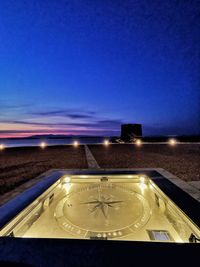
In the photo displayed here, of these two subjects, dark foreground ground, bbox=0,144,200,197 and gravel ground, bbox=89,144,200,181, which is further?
gravel ground, bbox=89,144,200,181

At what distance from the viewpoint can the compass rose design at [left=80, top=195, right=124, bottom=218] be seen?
222 cm

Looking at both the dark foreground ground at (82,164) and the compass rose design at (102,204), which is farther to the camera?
the dark foreground ground at (82,164)

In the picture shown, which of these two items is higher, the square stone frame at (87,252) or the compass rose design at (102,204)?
the square stone frame at (87,252)

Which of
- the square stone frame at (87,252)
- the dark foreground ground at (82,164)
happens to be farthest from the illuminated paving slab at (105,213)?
the dark foreground ground at (82,164)

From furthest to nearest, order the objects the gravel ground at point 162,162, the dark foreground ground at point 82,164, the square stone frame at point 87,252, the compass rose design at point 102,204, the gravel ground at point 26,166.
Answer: the gravel ground at point 162,162 → the dark foreground ground at point 82,164 → the gravel ground at point 26,166 → the compass rose design at point 102,204 → the square stone frame at point 87,252

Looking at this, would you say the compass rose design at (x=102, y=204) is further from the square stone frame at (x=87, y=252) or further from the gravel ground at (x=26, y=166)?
the gravel ground at (x=26, y=166)

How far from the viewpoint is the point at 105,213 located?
84.0 inches

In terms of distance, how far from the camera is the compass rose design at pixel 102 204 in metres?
2.22

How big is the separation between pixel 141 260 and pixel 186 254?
0.91 feet

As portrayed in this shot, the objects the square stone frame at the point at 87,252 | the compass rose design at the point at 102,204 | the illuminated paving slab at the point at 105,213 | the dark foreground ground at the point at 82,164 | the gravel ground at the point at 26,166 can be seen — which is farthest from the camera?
the dark foreground ground at the point at 82,164

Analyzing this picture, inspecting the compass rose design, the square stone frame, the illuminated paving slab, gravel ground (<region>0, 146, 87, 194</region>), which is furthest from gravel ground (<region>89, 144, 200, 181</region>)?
the square stone frame

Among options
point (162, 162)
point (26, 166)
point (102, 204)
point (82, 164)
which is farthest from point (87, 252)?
point (162, 162)

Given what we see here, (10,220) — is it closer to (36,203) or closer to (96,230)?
(36,203)

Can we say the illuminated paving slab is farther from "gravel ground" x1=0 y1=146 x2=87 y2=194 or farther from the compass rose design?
"gravel ground" x1=0 y1=146 x2=87 y2=194
